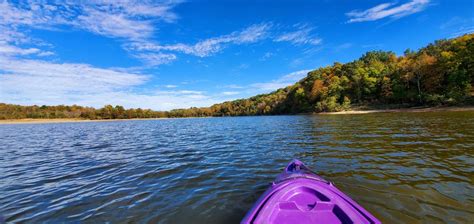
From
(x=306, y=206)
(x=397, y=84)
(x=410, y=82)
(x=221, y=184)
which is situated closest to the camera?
(x=306, y=206)

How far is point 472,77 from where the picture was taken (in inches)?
1741

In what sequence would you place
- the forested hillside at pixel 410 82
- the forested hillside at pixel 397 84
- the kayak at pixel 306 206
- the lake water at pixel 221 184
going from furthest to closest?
the forested hillside at pixel 397 84, the forested hillside at pixel 410 82, the lake water at pixel 221 184, the kayak at pixel 306 206

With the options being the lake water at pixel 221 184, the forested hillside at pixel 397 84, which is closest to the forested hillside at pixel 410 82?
the forested hillside at pixel 397 84

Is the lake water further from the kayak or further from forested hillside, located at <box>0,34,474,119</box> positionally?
forested hillside, located at <box>0,34,474,119</box>

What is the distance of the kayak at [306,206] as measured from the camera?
358 cm

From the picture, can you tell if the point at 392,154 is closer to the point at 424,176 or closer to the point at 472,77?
the point at 424,176

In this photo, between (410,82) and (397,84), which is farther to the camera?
(410,82)

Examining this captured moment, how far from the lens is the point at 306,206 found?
4.18 m

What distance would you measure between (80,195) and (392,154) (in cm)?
1263

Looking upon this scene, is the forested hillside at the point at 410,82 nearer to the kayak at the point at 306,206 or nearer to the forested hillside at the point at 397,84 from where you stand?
the forested hillside at the point at 397,84

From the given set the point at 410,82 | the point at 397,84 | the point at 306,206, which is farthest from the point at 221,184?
the point at 410,82

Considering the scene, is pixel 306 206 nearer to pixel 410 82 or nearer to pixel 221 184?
pixel 221 184

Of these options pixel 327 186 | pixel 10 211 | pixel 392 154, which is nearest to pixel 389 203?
pixel 327 186

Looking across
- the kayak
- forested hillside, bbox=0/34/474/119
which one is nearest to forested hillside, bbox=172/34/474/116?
forested hillside, bbox=0/34/474/119
